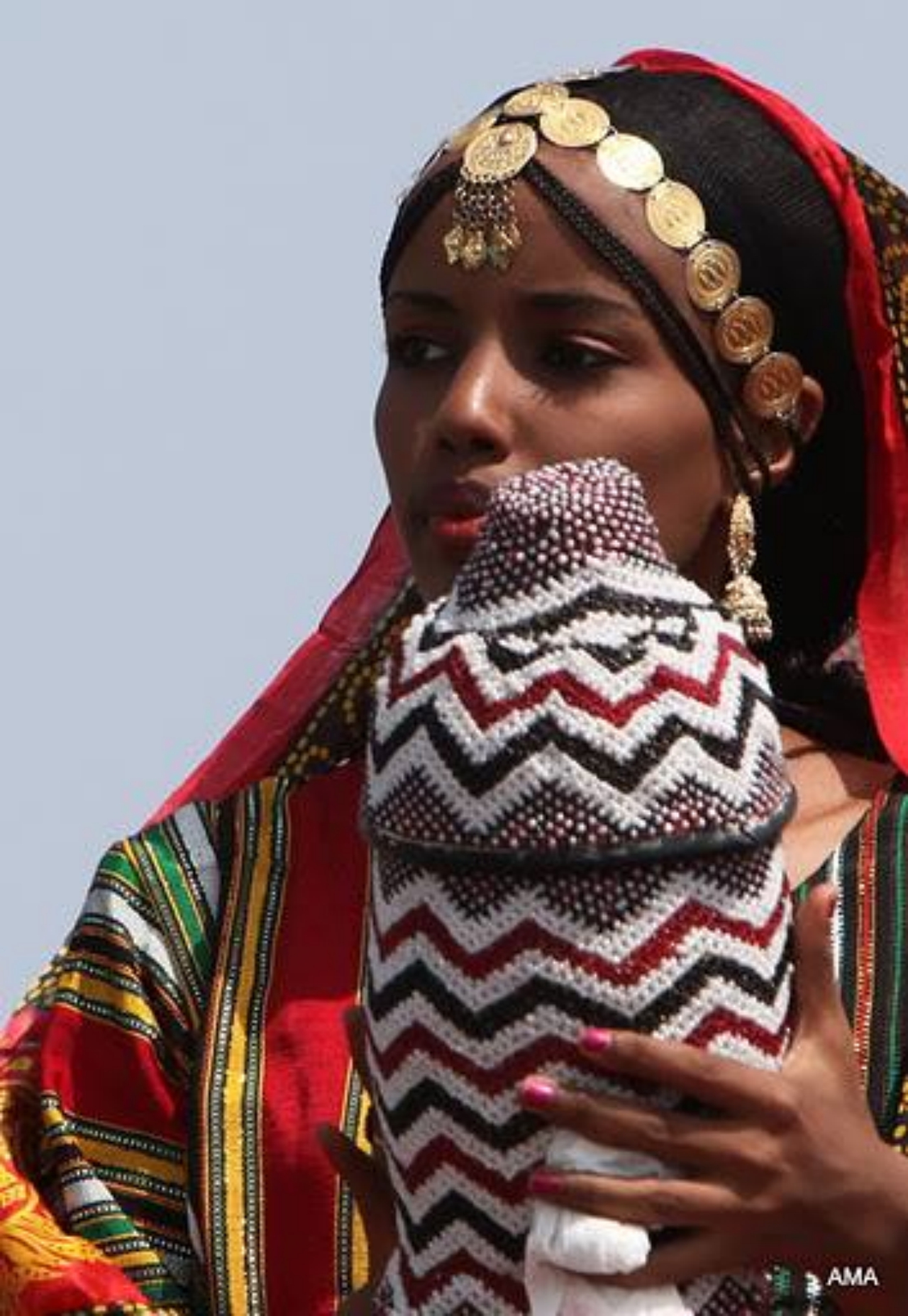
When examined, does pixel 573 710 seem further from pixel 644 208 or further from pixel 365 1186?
pixel 644 208

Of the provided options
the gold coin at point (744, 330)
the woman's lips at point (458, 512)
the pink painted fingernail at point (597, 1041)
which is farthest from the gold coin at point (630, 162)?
the pink painted fingernail at point (597, 1041)

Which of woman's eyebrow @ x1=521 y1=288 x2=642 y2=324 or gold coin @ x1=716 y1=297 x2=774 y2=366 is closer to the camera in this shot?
woman's eyebrow @ x1=521 y1=288 x2=642 y2=324

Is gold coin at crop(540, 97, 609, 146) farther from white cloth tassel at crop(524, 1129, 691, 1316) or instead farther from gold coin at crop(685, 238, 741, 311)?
white cloth tassel at crop(524, 1129, 691, 1316)

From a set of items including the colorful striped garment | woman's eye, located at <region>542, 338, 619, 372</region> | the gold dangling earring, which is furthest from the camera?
the gold dangling earring

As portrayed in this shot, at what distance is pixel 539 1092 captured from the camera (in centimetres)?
275

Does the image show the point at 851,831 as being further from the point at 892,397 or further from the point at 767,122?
the point at 767,122

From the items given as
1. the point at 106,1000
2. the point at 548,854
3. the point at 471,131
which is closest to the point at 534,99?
the point at 471,131

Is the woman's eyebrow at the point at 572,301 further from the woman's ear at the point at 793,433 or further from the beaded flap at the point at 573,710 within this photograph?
the beaded flap at the point at 573,710

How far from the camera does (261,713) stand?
4539mm

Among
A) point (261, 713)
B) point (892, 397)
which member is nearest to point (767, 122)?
point (892, 397)

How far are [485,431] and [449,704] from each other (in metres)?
1.11

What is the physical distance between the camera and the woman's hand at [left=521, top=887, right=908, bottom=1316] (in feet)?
9.04

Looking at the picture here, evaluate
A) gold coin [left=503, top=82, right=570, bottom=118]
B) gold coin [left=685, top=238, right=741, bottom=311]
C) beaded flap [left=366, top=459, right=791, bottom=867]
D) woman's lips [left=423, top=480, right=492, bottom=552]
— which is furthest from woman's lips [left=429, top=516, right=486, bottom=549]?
beaded flap [left=366, top=459, right=791, bottom=867]

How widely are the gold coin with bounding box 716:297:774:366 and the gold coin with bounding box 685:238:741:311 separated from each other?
0.6 inches
